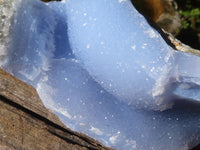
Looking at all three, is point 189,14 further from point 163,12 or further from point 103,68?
point 103,68

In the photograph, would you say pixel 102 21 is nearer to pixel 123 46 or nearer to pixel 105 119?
pixel 123 46

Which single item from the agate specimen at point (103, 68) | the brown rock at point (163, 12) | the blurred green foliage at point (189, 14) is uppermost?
the agate specimen at point (103, 68)

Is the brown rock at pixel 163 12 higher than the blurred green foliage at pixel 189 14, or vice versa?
the brown rock at pixel 163 12

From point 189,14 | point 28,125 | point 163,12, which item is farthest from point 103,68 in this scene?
point 189,14

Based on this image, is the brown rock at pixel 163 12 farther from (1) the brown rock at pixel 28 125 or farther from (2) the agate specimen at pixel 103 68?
(1) the brown rock at pixel 28 125

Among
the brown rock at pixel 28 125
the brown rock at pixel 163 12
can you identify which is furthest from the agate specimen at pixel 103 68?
the brown rock at pixel 163 12

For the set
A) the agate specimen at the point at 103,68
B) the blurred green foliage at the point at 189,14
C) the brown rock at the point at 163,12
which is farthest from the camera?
the blurred green foliage at the point at 189,14
